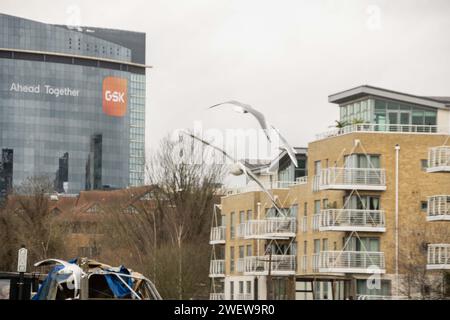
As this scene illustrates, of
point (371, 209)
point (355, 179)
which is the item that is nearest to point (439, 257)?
point (355, 179)

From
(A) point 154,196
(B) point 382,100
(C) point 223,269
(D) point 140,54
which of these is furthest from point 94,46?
(B) point 382,100

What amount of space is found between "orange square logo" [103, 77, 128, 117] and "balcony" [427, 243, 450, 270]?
12202cm

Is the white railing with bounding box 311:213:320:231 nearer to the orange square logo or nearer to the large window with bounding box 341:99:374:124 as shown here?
the large window with bounding box 341:99:374:124

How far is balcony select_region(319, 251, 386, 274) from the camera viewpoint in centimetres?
5131

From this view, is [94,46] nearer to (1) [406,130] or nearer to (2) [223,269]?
(2) [223,269]

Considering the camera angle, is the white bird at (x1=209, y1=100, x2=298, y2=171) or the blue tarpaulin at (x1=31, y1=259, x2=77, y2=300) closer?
the blue tarpaulin at (x1=31, y1=259, x2=77, y2=300)

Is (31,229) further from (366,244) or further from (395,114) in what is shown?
(366,244)

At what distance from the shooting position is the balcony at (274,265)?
59250 millimetres

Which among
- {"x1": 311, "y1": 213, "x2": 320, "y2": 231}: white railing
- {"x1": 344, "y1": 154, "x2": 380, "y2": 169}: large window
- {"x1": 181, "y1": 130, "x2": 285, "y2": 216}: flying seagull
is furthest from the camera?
{"x1": 181, "y1": 130, "x2": 285, "y2": 216}: flying seagull

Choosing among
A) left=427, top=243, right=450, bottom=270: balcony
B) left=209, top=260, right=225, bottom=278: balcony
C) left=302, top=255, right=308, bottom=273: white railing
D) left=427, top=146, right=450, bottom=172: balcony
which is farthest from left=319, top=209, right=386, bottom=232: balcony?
left=209, top=260, right=225, bottom=278: balcony

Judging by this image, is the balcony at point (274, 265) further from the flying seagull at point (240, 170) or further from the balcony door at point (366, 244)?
the balcony door at point (366, 244)

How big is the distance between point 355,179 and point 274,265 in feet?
31.0

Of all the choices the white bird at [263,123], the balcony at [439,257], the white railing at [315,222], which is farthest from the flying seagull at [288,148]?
the balcony at [439,257]

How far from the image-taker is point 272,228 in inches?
2378
